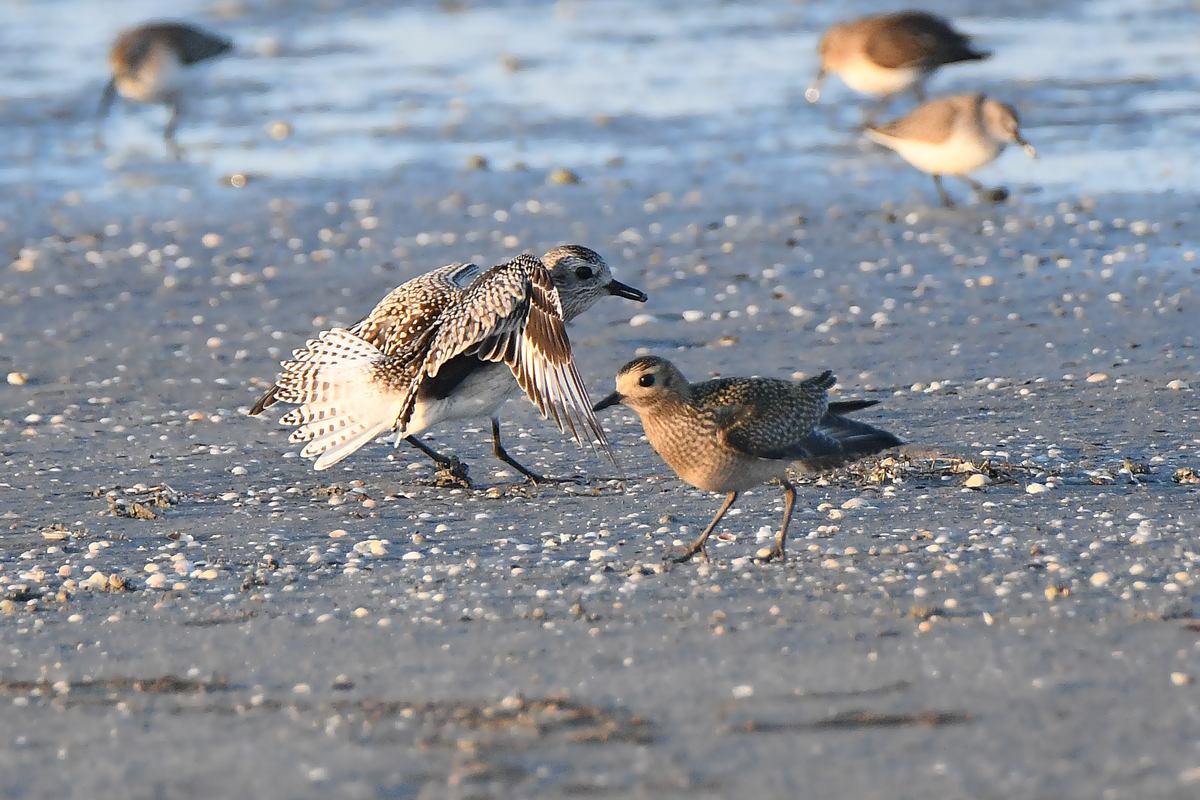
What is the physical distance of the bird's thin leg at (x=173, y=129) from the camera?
49.1 feet

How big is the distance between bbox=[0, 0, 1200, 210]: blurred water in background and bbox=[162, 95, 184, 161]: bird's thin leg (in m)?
0.11

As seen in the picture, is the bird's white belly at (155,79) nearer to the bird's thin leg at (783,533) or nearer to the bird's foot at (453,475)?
the bird's foot at (453,475)

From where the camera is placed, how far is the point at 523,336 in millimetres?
6352

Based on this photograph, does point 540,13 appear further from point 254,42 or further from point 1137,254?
point 1137,254

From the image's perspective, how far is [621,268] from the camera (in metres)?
10.4

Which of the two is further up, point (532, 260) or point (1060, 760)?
point (532, 260)

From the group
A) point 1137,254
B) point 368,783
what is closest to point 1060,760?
point 368,783

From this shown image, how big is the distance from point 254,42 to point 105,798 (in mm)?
18476

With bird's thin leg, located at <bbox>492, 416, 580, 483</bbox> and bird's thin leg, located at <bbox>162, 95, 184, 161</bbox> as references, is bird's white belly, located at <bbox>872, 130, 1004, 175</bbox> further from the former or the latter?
bird's thin leg, located at <bbox>162, 95, 184, 161</bbox>

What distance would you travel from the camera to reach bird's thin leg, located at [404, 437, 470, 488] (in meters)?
6.72

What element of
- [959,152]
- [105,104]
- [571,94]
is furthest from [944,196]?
[105,104]

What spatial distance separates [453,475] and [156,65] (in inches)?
397

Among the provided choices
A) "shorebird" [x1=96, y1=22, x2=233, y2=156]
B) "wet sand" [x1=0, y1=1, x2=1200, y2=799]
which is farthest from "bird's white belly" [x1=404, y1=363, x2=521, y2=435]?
"shorebird" [x1=96, y1=22, x2=233, y2=156]

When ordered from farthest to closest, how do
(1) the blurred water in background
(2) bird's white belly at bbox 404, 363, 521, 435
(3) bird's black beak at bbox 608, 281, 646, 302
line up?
(1) the blurred water in background
(3) bird's black beak at bbox 608, 281, 646, 302
(2) bird's white belly at bbox 404, 363, 521, 435
